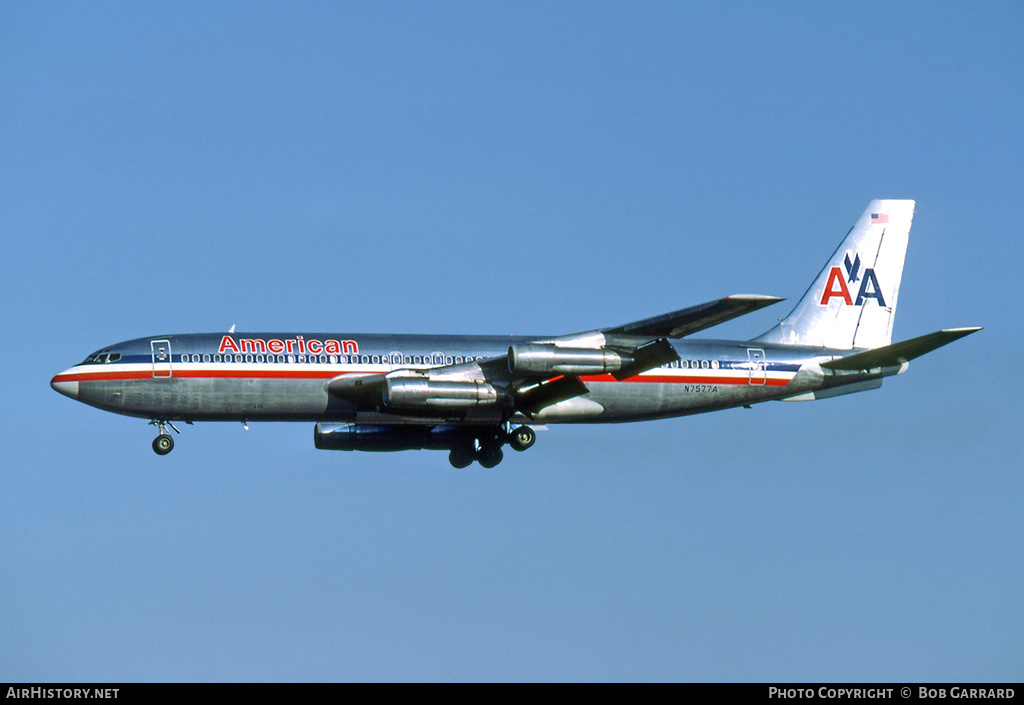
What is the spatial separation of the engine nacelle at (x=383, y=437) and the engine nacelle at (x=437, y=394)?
6.08 meters

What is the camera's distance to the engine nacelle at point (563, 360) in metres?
54.0

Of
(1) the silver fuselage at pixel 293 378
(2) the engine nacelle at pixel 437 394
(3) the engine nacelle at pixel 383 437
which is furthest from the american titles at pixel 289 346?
(3) the engine nacelle at pixel 383 437

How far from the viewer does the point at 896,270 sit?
214 feet

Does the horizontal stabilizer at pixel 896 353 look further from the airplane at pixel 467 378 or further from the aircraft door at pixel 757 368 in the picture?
the aircraft door at pixel 757 368

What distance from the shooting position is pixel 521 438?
191 feet

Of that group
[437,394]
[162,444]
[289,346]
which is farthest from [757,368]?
[162,444]

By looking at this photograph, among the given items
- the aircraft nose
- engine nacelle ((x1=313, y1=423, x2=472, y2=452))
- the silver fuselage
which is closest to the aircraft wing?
the silver fuselage

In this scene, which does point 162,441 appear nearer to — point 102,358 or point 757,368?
point 102,358

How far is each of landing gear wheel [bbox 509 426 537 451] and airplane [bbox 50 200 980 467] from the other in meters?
0.07

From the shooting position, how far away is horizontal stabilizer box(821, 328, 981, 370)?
54.9 metres
